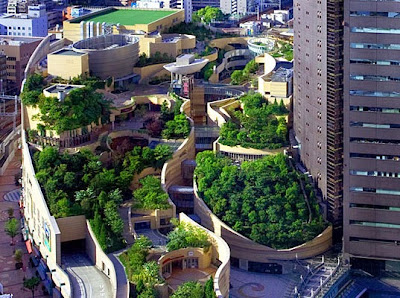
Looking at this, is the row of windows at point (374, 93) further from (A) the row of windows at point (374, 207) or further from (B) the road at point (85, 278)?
(B) the road at point (85, 278)

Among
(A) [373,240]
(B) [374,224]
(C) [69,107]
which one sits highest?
(C) [69,107]

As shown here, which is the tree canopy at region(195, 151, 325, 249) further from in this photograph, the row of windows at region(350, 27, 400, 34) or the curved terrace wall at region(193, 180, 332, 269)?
the row of windows at region(350, 27, 400, 34)

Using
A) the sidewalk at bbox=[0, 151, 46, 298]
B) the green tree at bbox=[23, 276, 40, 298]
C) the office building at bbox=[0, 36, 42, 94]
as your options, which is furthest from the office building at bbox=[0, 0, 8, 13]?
the green tree at bbox=[23, 276, 40, 298]

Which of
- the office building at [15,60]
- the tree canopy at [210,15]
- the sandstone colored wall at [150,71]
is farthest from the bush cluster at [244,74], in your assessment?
the tree canopy at [210,15]

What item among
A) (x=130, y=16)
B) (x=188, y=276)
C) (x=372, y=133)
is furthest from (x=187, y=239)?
(x=130, y=16)

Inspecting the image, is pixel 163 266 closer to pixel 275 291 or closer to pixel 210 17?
pixel 275 291

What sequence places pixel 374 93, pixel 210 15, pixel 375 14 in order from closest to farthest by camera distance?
pixel 375 14
pixel 374 93
pixel 210 15

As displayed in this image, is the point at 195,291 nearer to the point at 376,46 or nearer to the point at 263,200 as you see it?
the point at 263,200

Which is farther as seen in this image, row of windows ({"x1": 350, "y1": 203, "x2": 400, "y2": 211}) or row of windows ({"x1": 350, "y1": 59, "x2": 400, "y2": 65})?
row of windows ({"x1": 350, "y1": 203, "x2": 400, "y2": 211})
